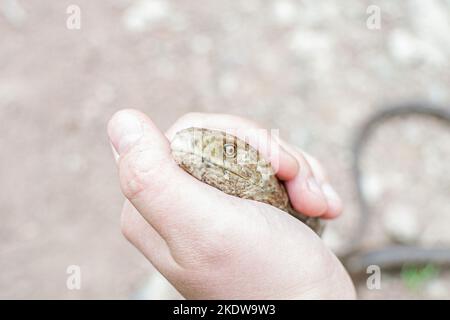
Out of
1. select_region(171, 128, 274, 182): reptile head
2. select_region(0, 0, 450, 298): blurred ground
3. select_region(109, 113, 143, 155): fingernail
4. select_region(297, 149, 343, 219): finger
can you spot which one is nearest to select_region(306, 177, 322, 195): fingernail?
select_region(297, 149, 343, 219): finger

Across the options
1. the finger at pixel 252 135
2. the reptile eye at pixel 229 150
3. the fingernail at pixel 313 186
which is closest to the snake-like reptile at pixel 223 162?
the reptile eye at pixel 229 150

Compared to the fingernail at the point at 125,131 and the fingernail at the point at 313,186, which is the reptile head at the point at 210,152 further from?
the fingernail at the point at 313,186

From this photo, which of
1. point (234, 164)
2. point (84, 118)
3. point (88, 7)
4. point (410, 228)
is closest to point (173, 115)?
point (84, 118)

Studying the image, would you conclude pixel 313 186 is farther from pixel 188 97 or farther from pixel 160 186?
pixel 188 97

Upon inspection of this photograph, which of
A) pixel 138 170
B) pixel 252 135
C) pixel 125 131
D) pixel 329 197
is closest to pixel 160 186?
pixel 138 170

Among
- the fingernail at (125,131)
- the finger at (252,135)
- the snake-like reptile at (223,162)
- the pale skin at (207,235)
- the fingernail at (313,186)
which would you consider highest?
the finger at (252,135)

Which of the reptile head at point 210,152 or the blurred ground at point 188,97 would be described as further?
the blurred ground at point 188,97

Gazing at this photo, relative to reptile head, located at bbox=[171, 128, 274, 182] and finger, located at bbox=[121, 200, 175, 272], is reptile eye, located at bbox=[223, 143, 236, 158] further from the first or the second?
finger, located at bbox=[121, 200, 175, 272]
